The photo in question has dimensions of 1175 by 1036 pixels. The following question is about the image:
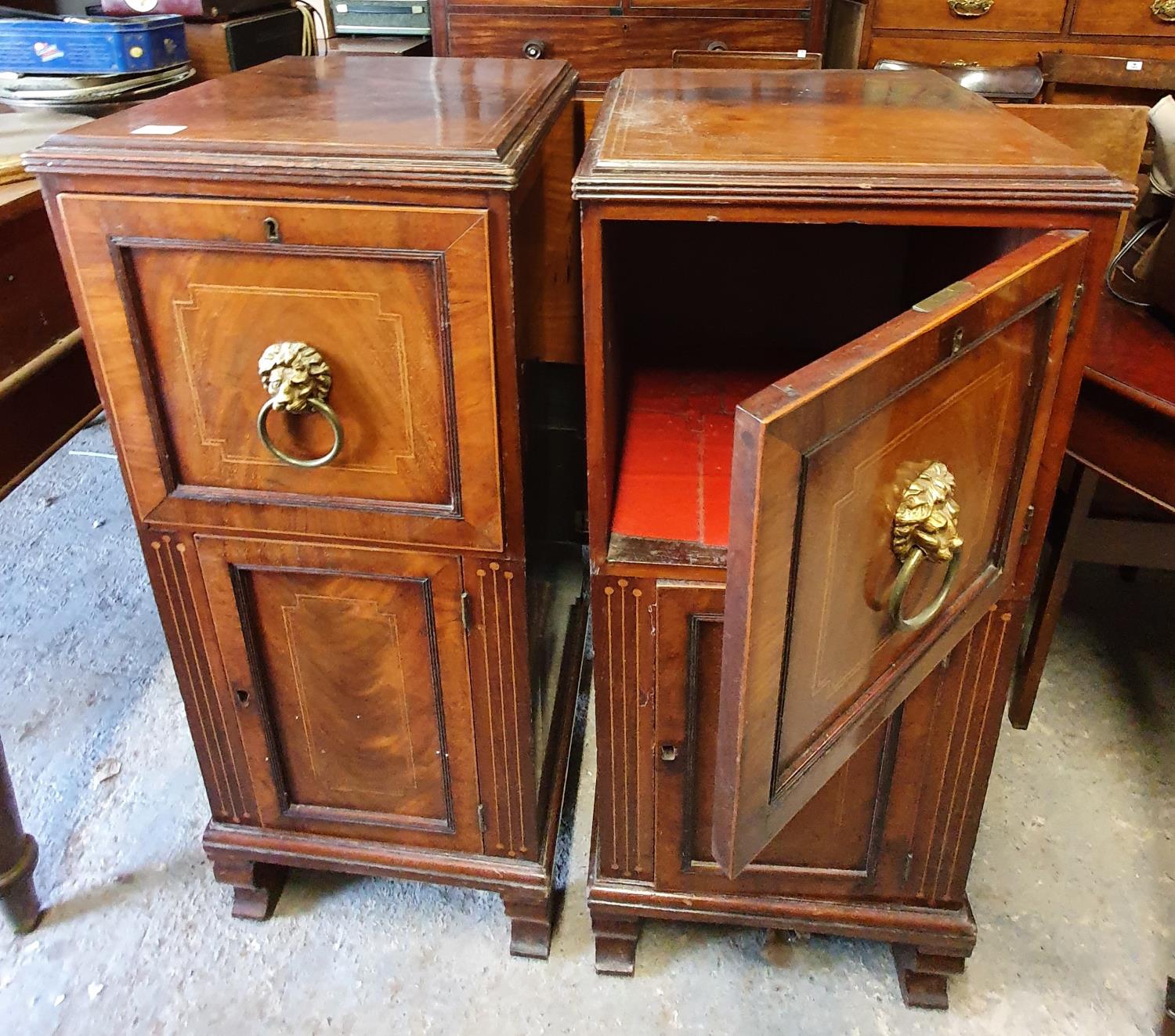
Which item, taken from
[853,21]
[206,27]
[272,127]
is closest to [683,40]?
[853,21]

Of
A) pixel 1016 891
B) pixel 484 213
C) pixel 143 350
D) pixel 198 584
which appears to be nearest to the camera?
pixel 484 213

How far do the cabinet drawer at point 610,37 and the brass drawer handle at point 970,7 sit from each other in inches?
17.3

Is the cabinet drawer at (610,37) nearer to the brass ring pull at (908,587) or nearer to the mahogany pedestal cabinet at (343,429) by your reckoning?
the mahogany pedestal cabinet at (343,429)

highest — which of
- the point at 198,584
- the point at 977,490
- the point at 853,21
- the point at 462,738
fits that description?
A: the point at 853,21

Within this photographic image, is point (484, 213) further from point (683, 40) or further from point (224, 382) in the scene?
point (683, 40)

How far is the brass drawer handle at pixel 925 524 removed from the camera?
68 centimetres

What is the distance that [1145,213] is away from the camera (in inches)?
46.8

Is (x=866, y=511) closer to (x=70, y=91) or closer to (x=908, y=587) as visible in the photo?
(x=908, y=587)

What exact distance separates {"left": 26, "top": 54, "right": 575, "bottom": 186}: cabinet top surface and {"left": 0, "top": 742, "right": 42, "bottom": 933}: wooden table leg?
716mm

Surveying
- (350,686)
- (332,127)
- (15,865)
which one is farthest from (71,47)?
(15,865)

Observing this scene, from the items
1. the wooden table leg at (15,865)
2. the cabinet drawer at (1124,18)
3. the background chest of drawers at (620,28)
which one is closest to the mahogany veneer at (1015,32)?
the cabinet drawer at (1124,18)

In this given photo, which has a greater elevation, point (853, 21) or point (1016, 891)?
point (853, 21)

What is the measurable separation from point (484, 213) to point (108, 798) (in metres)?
1.08

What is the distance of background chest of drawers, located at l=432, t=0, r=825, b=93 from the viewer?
191 cm
